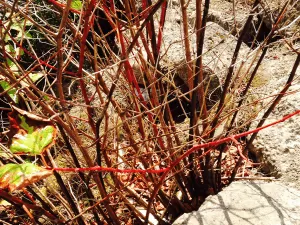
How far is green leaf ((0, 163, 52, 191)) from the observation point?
93cm

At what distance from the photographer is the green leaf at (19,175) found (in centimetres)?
93

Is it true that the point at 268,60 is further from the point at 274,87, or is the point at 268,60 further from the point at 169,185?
the point at 169,185

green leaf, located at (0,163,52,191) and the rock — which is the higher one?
green leaf, located at (0,163,52,191)

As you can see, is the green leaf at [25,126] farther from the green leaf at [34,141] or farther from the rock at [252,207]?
the rock at [252,207]

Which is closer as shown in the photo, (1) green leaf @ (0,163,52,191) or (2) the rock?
(1) green leaf @ (0,163,52,191)

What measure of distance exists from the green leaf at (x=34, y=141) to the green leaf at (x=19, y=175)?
0.06 m

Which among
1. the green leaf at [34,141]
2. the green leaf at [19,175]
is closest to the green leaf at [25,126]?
the green leaf at [34,141]

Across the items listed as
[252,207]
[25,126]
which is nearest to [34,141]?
[25,126]

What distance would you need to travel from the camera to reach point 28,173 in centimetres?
94

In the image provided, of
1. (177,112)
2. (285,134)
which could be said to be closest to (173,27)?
(177,112)

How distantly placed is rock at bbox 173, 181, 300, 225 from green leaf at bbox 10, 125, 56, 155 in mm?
654

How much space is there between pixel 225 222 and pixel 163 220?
0.39 m

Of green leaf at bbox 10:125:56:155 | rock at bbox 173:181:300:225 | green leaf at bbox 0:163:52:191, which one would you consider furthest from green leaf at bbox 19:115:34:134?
rock at bbox 173:181:300:225

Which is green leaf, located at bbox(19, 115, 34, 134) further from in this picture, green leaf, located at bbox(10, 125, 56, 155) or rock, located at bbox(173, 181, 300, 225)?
rock, located at bbox(173, 181, 300, 225)
